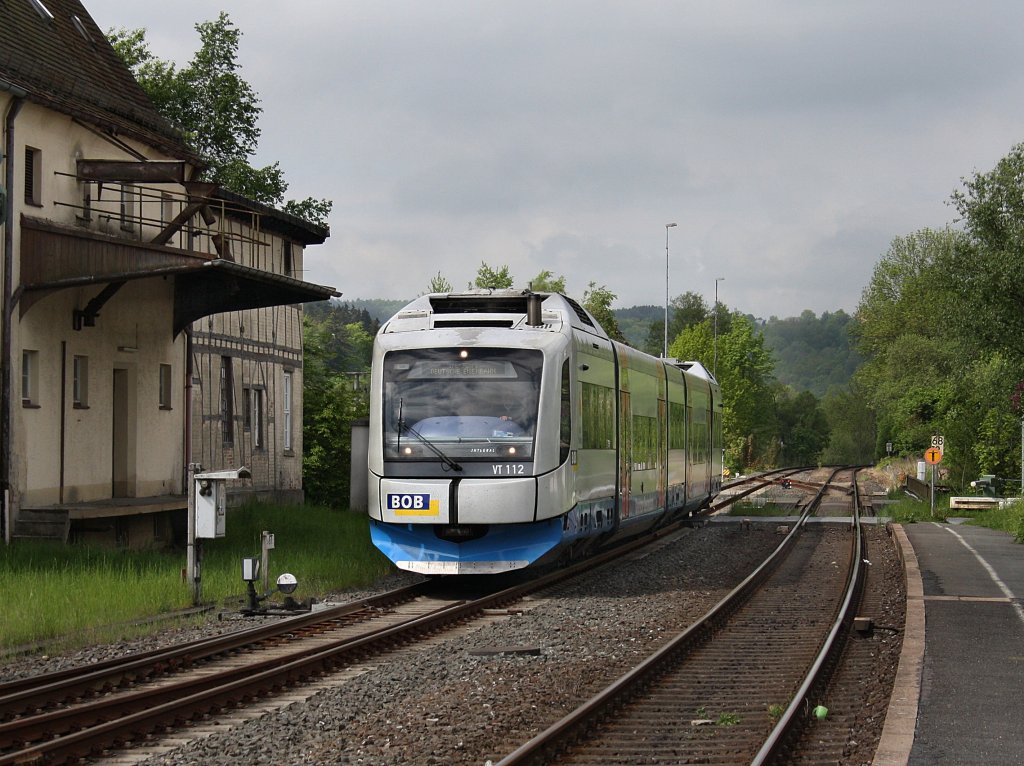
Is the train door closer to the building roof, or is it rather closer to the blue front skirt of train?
the blue front skirt of train

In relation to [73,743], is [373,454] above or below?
above

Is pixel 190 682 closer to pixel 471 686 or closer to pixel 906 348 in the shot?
pixel 471 686

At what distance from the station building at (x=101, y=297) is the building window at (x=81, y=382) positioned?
0.08ft

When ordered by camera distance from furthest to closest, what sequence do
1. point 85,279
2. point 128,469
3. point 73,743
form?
1. point 128,469
2. point 85,279
3. point 73,743

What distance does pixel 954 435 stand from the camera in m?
55.8

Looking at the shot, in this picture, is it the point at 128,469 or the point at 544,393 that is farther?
the point at 128,469

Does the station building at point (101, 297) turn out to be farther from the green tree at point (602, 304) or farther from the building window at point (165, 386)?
the green tree at point (602, 304)

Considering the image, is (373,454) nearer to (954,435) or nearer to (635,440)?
(635,440)

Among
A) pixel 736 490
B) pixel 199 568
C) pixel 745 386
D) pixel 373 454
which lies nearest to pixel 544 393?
pixel 373 454

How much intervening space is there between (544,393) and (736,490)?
38.6 meters

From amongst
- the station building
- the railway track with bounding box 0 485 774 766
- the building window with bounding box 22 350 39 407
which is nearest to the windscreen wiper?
the railway track with bounding box 0 485 774 766

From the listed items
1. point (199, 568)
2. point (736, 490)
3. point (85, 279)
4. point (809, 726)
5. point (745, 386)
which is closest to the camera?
point (809, 726)

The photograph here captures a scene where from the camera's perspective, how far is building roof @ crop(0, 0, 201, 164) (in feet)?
72.0

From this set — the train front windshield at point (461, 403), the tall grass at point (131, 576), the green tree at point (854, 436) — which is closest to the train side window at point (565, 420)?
the train front windshield at point (461, 403)
